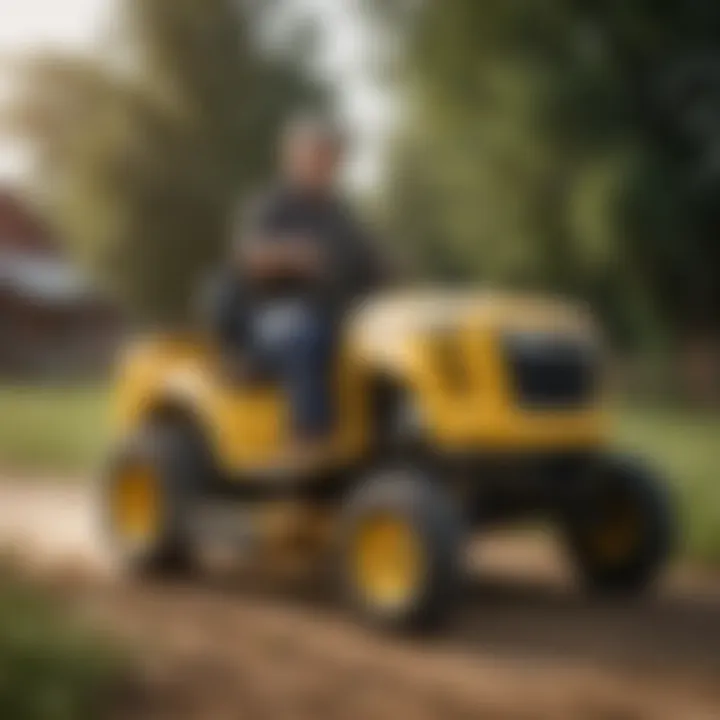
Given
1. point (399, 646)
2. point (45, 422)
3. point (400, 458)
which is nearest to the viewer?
point (45, 422)

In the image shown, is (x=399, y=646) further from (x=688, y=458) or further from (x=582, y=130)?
(x=582, y=130)

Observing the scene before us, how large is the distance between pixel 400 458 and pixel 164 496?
261 mm

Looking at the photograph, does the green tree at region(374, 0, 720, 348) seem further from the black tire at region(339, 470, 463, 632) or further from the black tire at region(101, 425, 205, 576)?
the black tire at region(101, 425, 205, 576)

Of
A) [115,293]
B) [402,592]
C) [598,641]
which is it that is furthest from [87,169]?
[598,641]

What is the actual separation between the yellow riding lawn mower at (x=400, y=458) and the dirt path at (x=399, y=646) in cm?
4

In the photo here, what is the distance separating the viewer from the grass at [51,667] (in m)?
1.24

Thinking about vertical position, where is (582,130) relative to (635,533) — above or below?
above

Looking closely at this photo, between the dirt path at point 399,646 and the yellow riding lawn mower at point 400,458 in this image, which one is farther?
the yellow riding lawn mower at point 400,458

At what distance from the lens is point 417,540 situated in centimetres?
154

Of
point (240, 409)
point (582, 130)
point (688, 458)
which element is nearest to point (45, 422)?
point (240, 409)

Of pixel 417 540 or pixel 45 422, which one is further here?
pixel 417 540

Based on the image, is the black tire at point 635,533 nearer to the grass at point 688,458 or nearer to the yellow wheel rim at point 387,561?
the grass at point 688,458

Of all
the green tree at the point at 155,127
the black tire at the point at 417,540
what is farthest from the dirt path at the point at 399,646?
the green tree at the point at 155,127

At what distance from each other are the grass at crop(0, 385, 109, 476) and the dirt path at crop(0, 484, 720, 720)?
33mm
